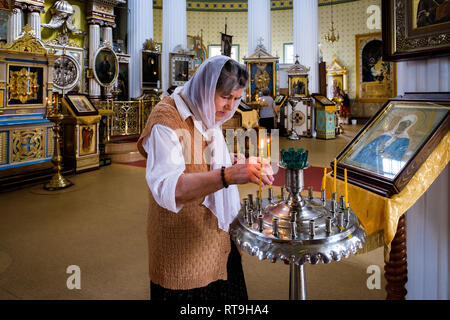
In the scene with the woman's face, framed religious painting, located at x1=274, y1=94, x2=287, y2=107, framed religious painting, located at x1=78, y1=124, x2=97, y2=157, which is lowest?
the woman's face

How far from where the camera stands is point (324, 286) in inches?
104

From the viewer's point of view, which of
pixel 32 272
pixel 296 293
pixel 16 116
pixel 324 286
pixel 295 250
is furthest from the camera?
pixel 16 116

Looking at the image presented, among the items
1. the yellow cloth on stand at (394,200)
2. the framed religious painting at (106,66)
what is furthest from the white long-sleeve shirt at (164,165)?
the framed religious painting at (106,66)

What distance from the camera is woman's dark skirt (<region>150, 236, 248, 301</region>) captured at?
4.99 feet

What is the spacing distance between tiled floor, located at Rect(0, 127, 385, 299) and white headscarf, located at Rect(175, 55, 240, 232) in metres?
1.24

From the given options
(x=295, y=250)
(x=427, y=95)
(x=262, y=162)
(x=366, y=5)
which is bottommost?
(x=295, y=250)

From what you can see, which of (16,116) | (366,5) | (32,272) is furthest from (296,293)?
(366,5)

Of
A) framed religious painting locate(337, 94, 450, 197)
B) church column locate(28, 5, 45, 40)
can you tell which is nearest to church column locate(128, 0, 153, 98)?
church column locate(28, 5, 45, 40)

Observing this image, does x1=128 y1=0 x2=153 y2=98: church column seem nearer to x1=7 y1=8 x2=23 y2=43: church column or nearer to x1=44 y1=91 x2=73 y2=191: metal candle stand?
x1=7 y1=8 x2=23 y2=43: church column

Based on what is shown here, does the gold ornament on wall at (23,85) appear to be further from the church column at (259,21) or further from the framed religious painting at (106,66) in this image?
the church column at (259,21)

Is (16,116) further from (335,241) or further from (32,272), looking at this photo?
(335,241)

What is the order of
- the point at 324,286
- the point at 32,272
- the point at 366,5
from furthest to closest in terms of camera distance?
1. the point at 366,5
2. the point at 32,272
3. the point at 324,286

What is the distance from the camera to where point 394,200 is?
1.72 metres
